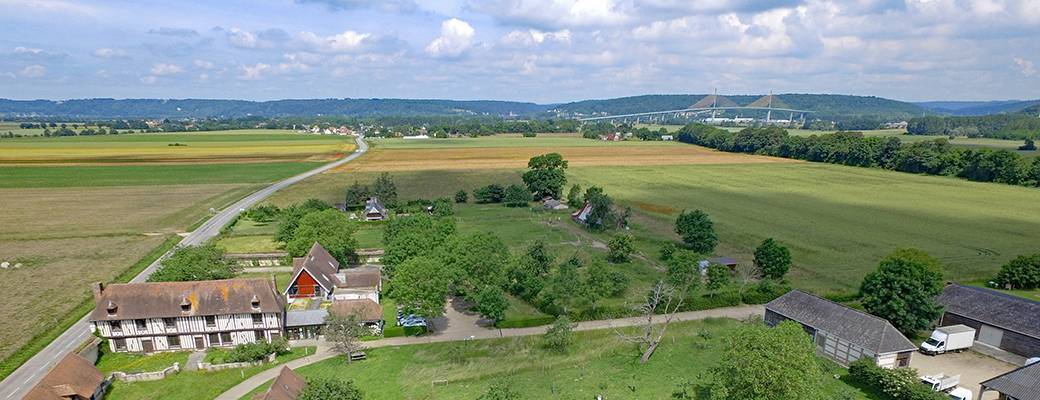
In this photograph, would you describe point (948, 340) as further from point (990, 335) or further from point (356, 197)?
point (356, 197)

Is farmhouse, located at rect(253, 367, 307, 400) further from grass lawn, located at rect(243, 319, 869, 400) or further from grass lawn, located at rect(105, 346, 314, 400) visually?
grass lawn, located at rect(105, 346, 314, 400)

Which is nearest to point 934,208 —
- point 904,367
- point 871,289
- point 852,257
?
point 852,257

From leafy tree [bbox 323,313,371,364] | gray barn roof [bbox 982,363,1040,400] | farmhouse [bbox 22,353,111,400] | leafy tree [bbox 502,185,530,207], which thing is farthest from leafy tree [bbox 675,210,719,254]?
farmhouse [bbox 22,353,111,400]

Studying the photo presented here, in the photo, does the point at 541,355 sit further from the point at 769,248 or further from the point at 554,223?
the point at 554,223

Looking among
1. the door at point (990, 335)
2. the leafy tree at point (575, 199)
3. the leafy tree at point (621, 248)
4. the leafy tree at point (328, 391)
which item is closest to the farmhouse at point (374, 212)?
the leafy tree at point (575, 199)

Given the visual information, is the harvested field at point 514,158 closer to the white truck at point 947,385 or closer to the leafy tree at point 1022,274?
the leafy tree at point 1022,274

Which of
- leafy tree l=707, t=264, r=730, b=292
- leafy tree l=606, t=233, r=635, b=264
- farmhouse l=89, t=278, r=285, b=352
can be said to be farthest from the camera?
leafy tree l=606, t=233, r=635, b=264
